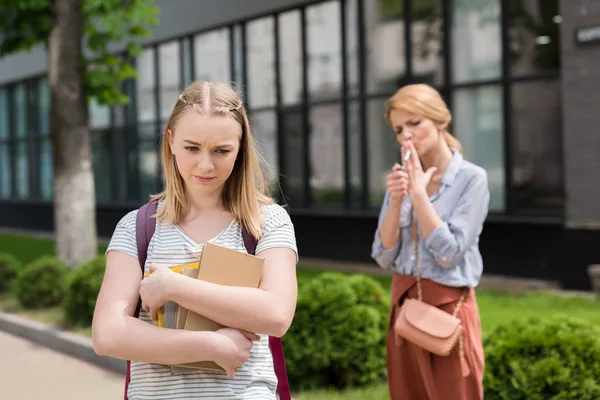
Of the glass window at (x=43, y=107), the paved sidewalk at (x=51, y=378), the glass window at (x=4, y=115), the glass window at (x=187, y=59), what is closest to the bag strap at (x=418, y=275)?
the paved sidewalk at (x=51, y=378)

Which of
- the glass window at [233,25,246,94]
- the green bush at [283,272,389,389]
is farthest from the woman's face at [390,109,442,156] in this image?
the glass window at [233,25,246,94]

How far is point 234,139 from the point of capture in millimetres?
2475

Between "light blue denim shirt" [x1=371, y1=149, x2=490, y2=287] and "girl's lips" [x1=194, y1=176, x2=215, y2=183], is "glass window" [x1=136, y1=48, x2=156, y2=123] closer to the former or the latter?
"light blue denim shirt" [x1=371, y1=149, x2=490, y2=287]

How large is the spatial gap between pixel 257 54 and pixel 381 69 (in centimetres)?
394

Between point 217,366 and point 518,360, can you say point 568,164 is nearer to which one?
point 518,360

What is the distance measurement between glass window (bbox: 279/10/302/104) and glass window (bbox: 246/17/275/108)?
35cm

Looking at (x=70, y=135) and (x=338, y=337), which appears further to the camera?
(x=70, y=135)

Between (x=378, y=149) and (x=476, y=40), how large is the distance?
2908 millimetres

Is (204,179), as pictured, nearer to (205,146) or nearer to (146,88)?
(205,146)

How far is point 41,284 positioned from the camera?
11.4 meters

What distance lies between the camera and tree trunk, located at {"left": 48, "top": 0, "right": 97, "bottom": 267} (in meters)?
12.7

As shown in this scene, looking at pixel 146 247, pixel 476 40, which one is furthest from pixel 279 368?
pixel 476 40

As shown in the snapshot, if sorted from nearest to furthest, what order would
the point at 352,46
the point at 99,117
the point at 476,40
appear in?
the point at 476,40 < the point at 352,46 < the point at 99,117

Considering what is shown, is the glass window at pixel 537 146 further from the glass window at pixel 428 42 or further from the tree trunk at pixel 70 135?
the tree trunk at pixel 70 135
